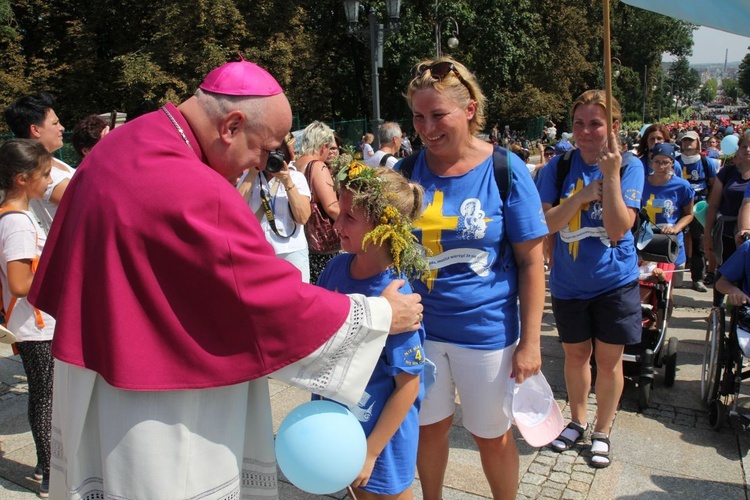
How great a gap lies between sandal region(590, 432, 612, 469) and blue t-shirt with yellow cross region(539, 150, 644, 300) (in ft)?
2.82

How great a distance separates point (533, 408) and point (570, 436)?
1.34 m

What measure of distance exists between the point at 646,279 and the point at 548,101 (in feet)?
97.6

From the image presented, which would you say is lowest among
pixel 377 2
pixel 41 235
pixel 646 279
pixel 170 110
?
pixel 646 279

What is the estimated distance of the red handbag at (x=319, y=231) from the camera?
5.09m

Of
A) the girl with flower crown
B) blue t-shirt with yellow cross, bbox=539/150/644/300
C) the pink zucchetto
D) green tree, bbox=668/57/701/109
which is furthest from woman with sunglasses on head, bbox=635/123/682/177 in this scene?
green tree, bbox=668/57/701/109

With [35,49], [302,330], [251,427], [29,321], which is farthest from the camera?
[35,49]

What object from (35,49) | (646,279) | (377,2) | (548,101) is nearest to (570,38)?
(548,101)

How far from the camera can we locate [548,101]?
1296 inches

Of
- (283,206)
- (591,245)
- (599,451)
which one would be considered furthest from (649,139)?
(283,206)

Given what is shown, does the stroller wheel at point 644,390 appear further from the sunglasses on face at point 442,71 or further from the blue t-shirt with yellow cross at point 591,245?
the sunglasses on face at point 442,71

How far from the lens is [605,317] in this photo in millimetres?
3617

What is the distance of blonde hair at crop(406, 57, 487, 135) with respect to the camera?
2.60 metres

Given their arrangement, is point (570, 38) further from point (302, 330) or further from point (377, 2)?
point (302, 330)

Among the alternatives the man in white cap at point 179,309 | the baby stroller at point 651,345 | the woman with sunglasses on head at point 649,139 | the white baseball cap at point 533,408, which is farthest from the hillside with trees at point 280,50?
the man in white cap at point 179,309
